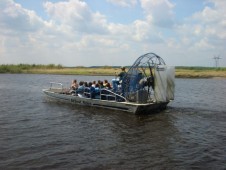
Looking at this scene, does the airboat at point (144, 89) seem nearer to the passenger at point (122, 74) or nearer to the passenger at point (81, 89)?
the passenger at point (122, 74)

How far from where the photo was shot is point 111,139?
575 inches

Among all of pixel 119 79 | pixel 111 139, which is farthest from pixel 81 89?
pixel 111 139

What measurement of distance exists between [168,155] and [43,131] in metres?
6.74

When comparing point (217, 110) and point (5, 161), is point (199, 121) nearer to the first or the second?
point (217, 110)

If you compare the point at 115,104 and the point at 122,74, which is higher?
the point at 122,74

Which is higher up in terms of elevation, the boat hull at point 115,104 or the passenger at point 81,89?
the passenger at point 81,89

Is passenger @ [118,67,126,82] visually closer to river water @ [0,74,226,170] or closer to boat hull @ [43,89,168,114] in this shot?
boat hull @ [43,89,168,114]

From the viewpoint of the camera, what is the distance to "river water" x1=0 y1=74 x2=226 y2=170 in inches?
447

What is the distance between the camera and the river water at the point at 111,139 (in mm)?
11352

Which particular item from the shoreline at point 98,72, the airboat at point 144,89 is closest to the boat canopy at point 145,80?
the airboat at point 144,89

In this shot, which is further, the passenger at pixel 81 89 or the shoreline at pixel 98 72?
the shoreline at pixel 98 72

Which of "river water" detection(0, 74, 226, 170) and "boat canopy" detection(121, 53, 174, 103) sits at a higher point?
"boat canopy" detection(121, 53, 174, 103)

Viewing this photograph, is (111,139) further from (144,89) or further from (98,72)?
(98,72)

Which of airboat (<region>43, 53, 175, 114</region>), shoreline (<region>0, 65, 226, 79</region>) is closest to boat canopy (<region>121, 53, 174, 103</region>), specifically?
airboat (<region>43, 53, 175, 114</region>)
